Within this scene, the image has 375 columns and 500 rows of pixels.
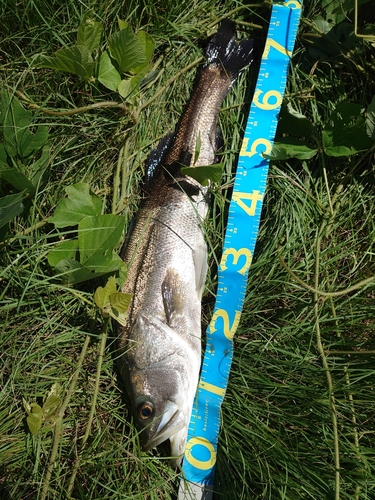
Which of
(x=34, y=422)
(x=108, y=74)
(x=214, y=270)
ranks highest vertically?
(x=108, y=74)

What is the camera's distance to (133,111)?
3.02 metres

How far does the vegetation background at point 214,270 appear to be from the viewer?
2730 mm

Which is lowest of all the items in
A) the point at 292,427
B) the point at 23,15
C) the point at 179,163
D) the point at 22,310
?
the point at 292,427

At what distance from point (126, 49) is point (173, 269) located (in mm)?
1477

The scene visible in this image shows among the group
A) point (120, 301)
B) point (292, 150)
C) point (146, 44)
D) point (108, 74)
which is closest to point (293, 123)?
point (292, 150)

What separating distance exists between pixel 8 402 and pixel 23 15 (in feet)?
8.98

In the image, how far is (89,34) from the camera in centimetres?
285

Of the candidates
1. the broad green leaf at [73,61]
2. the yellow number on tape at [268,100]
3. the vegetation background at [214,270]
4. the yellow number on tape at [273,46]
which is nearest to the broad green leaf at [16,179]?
the vegetation background at [214,270]

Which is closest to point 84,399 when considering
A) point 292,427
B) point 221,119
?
point 292,427

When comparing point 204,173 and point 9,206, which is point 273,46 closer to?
point 204,173

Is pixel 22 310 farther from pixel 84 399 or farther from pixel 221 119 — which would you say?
pixel 221 119

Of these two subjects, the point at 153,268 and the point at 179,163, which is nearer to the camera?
the point at 153,268

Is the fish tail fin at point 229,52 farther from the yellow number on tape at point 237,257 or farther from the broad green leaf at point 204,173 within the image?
the yellow number on tape at point 237,257

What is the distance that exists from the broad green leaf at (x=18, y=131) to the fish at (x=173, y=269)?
30.2 inches
